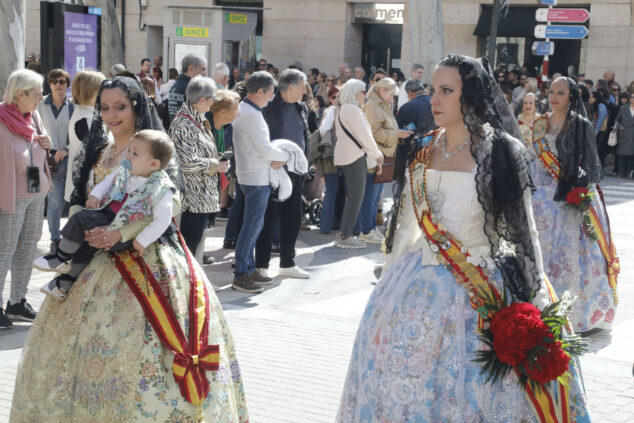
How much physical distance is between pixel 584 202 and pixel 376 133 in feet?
13.4

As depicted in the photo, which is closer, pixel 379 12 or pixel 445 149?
pixel 445 149

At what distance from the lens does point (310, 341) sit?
23.5 ft

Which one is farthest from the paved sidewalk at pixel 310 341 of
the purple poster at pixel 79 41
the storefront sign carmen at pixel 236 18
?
the storefront sign carmen at pixel 236 18

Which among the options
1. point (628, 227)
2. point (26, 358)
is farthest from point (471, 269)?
point (628, 227)

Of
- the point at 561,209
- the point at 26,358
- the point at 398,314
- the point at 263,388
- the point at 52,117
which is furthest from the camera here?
the point at 52,117

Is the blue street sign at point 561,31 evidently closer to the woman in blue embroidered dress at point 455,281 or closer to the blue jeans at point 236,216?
the blue jeans at point 236,216

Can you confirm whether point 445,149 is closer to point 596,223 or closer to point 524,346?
point 524,346

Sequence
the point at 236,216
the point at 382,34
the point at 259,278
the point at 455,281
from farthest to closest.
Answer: the point at 382,34 < the point at 236,216 < the point at 259,278 < the point at 455,281

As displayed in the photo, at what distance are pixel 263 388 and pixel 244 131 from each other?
3.08 m

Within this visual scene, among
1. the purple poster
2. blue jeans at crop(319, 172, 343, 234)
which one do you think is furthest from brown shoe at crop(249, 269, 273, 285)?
the purple poster

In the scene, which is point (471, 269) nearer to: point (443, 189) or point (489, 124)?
point (443, 189)

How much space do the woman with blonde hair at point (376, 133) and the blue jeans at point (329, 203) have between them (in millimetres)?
347

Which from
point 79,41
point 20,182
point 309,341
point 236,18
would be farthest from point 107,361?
point 236,18

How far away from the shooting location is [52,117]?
9.61m
